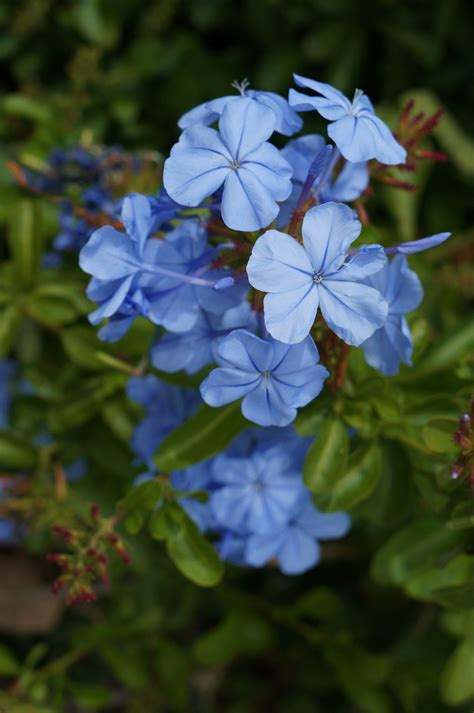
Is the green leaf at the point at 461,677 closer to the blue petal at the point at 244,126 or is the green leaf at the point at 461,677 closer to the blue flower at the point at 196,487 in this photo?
the blue flower at the point at 196,487

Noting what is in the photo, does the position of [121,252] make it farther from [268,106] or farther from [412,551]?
[412,551]

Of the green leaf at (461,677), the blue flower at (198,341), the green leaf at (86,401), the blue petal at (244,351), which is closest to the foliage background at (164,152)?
the green leaf at (86,401)

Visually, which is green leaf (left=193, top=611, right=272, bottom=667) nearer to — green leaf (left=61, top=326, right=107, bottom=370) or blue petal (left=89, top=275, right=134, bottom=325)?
green leaf (left=61, top=326, right=107, bottom=370)

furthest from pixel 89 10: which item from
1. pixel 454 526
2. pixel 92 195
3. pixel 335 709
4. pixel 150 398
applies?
pixel 335 709

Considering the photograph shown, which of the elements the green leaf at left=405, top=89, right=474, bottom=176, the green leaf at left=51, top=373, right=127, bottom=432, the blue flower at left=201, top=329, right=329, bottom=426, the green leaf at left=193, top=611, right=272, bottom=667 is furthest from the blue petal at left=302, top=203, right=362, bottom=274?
the green leaf at left=405, top=89, right=474, bottom=176

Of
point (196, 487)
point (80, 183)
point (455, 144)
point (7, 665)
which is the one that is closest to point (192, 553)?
point (196, 487)

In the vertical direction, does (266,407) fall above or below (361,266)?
below

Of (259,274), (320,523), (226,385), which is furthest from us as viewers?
(320,523)
